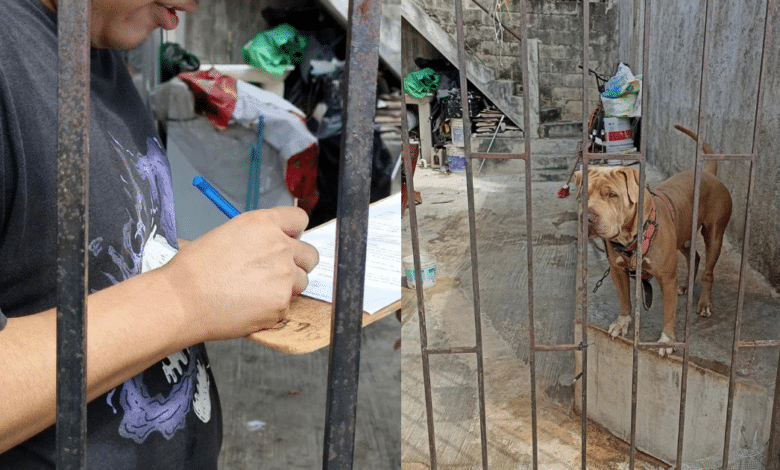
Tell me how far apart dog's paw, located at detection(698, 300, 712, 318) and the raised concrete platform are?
0.10 ft

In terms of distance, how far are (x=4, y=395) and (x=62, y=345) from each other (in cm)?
7

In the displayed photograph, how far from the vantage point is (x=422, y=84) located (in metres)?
5.77

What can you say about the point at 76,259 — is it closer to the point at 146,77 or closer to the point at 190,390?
the point at 190,390

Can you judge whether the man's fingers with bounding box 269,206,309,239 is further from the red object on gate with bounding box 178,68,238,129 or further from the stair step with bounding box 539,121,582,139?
the stair step with bounding box 539,121,582,139

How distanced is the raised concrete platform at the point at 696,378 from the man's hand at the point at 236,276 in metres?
2.46

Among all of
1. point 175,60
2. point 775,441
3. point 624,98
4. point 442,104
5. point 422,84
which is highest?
point 175,60

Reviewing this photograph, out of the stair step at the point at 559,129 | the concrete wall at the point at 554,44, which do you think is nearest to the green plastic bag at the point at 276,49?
the concrete wall at the point at 554,44

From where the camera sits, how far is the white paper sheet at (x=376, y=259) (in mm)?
1093

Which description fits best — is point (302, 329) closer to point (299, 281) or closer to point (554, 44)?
point (299, 281)

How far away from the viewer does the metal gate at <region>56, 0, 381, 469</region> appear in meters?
0.62

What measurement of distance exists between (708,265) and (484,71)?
639 centimetres

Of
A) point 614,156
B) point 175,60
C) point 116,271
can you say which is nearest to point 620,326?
point 614,156

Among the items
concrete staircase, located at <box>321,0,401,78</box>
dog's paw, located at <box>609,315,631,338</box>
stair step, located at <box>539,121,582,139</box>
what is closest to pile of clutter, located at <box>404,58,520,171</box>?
concrete staircase, located at <box>321,0,401,78</box>

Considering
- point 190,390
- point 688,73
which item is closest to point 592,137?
point 688,73
